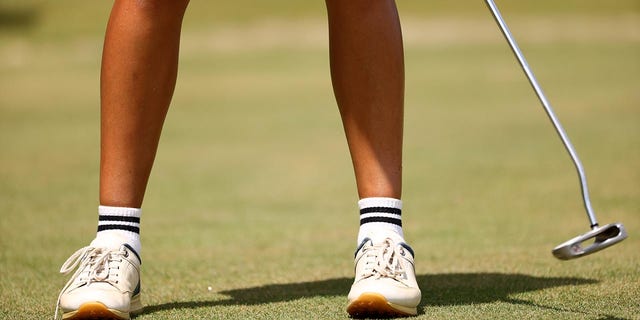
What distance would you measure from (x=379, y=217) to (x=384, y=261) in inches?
4.6

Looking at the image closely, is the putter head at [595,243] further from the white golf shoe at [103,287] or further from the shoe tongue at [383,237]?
the white golf shoe at [103,287]

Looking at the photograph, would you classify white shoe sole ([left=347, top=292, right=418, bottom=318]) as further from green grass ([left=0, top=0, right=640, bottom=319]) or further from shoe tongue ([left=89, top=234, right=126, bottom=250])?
shoe tongue ([left=89, top=234, right=126, bottom=250])

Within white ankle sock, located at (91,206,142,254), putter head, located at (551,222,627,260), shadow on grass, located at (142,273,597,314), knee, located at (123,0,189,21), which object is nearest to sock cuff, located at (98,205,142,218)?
white ankle sock, located at (91,206,142,254)

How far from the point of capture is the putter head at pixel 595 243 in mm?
1939

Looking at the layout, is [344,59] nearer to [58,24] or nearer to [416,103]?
[416,103]

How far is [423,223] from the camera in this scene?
368 cm

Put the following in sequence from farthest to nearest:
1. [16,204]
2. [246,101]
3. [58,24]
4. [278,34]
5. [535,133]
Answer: [58,24]
[278,34]
[246,101]
[535,133]
[16,204]

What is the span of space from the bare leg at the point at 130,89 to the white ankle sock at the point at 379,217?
465 mm

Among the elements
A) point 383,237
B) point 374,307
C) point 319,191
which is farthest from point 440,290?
point 319,191

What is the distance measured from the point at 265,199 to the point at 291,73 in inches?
355

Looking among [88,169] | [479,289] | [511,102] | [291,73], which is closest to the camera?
[479,289]

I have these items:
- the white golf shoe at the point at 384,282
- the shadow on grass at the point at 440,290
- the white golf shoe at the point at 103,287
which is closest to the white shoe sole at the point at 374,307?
the white golf shoe at the point at 384,282

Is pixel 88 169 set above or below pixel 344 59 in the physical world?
below

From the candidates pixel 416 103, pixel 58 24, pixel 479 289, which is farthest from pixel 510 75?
pixel 58 24
